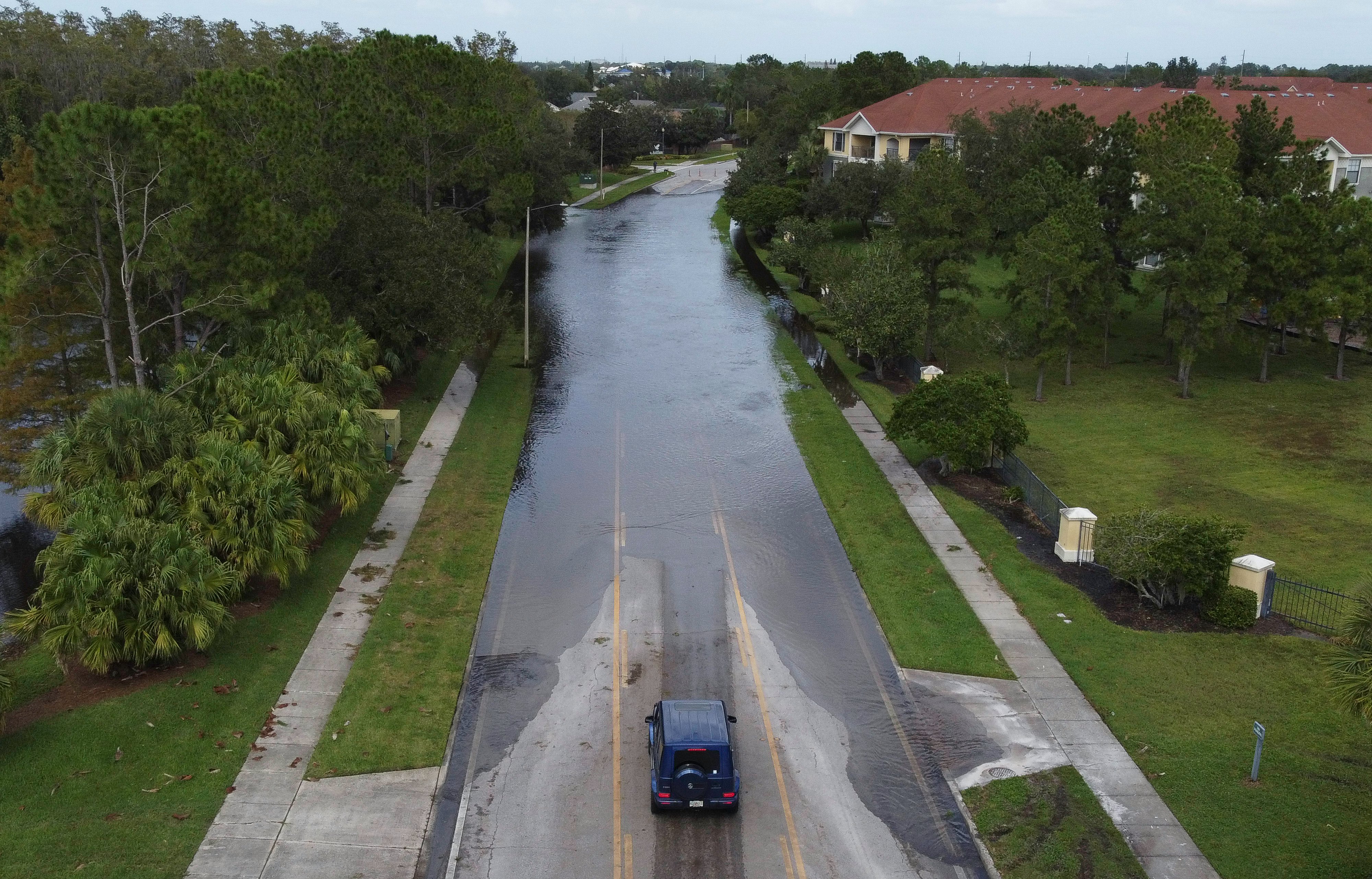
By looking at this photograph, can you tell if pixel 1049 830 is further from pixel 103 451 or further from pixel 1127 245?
pixel 1127 245

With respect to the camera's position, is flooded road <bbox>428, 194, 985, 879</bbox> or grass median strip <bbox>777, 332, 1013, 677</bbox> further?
grass median strip <bbox>777, 332, 1013, 677</bbox>

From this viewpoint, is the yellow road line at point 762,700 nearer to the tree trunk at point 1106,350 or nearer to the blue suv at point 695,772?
the blue suv at point 695,772

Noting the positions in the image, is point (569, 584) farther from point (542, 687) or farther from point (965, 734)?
point (965, 734)

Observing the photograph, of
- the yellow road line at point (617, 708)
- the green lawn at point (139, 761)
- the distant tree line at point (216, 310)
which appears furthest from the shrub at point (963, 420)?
the green lawn at point (139, 761)

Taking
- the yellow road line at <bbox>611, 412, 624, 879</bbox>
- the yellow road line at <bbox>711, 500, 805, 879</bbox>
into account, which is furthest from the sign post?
the yellow road line at <bbox>611, 412, 624, 879</bbox>

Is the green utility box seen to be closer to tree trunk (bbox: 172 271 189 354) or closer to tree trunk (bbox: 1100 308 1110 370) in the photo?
tree trunk (bbox: 172 271 189 354)
